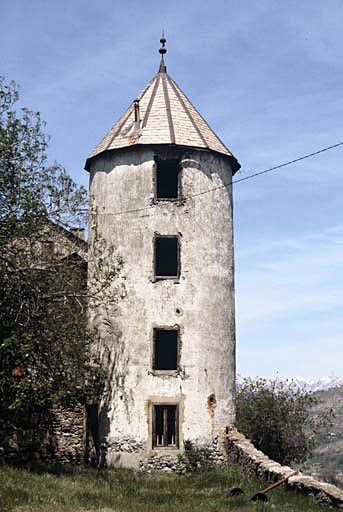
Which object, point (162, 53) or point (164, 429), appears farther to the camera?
point (162, 53)

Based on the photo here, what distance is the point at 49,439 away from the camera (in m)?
22.2

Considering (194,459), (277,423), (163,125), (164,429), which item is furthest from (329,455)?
(163,125)

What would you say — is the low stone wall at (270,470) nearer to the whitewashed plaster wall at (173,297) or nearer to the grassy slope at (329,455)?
the whitewashed plaster wall at (173,297)

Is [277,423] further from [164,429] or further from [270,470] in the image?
[270,470]

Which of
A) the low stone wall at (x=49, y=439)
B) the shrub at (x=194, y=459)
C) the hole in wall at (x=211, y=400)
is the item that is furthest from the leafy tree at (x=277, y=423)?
the low stone wall at (x=49, y=439)

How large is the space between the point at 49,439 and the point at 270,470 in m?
8.34

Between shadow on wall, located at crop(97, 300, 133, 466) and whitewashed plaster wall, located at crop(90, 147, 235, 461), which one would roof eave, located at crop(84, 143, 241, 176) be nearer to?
whitewashed plaster wall, located at crop(90, 147, 235, 461)

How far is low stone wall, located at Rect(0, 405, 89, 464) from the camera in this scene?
2105 cm

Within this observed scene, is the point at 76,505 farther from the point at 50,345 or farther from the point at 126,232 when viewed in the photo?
the point at 126,232

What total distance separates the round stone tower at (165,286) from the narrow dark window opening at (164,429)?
4cm

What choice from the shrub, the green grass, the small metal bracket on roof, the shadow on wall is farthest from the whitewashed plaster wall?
the green grass

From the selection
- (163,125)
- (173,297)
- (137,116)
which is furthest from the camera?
(137,116)

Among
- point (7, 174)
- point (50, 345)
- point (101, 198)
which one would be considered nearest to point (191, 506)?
point (50, 345)

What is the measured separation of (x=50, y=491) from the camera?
15.7 m
